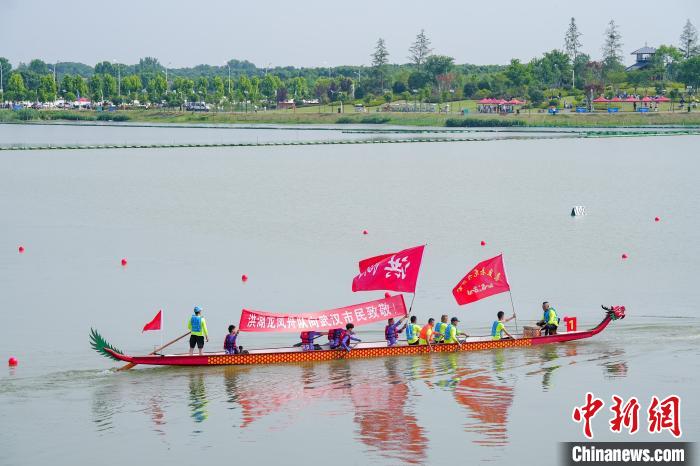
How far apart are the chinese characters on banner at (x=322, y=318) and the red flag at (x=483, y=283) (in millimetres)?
3639

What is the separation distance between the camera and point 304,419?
114 feet

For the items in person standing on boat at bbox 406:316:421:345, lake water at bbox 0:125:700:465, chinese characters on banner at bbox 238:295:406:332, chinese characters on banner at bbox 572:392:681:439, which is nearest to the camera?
lake water at bbox 0:125:700:465

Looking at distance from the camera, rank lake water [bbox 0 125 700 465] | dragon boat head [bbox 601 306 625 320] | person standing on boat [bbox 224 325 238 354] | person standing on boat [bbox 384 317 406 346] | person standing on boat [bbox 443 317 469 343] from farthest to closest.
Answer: dragon boat head [bbox 601 306 625 320]
person standing on boat [bbox 443 317 469 343]
person standing on boat [bbox 384 317 406 346]
person standing on boat [bbox 224 325 238 354]
lake water [bbox 0 125 700 465]

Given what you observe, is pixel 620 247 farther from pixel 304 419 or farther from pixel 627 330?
pixel 304 419

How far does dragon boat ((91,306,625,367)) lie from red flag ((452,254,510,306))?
2.20 meters

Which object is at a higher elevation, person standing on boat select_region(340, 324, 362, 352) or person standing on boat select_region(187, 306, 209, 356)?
person standing on boat select_region(187, 306, 209, 356)

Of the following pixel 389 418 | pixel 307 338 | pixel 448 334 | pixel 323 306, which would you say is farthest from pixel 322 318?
pixel 323 306

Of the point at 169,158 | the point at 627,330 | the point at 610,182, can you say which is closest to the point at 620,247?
the point at 627,330

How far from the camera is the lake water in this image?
1319 inches

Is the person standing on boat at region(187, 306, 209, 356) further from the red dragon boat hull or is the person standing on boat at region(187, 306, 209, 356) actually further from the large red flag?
the large red flag

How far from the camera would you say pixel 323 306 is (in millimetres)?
52406

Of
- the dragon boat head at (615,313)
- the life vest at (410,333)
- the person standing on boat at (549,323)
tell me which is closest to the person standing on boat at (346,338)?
the life vest at (410,333)

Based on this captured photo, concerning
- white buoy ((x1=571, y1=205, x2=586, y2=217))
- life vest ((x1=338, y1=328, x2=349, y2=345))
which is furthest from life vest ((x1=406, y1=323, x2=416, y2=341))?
white buoy ((x1=571, y1=205, x2=586, y2=217))

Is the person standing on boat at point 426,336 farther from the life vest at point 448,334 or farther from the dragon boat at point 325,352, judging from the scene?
the life vest at point 448,334
